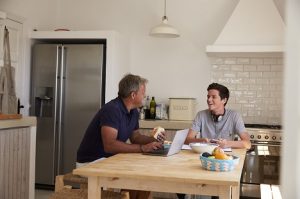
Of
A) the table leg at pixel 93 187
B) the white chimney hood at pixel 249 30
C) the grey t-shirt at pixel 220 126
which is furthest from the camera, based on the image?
the white chimney hood at pixel 249 30

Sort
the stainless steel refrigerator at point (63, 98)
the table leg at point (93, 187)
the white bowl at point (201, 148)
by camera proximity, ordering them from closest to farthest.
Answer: the table leg at point (93, 187) < the white bowl at point (201, 148) < the stainless steel refrigerator at point (63, 98)

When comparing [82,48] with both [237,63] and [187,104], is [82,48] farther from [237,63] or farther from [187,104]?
[237,63]

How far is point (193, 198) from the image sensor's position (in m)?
4.16

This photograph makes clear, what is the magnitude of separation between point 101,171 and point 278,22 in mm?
3323

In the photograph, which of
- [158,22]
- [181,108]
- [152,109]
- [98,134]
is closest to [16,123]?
[98,134]

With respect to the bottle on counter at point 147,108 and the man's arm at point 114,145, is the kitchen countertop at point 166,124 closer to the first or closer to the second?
the bottle on counter at point 147,108

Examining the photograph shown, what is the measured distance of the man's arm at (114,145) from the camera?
2.80m

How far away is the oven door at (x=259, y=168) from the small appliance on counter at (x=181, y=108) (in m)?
0.92

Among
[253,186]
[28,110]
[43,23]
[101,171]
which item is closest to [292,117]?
[101,171]

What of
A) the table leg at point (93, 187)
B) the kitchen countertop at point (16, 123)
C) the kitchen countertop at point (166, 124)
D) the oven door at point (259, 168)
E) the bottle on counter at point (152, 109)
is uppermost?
the bottle on counter at point (152, 109)

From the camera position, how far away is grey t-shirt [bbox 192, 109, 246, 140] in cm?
346

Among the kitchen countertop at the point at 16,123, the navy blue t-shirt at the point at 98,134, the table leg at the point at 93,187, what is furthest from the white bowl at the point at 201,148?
the kitchen countertop at the point at 16,123

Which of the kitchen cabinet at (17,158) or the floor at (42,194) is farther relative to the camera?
the floor at (42,194)

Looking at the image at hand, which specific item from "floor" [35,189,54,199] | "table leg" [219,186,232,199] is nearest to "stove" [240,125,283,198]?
"floor" [35,189,54,199]
